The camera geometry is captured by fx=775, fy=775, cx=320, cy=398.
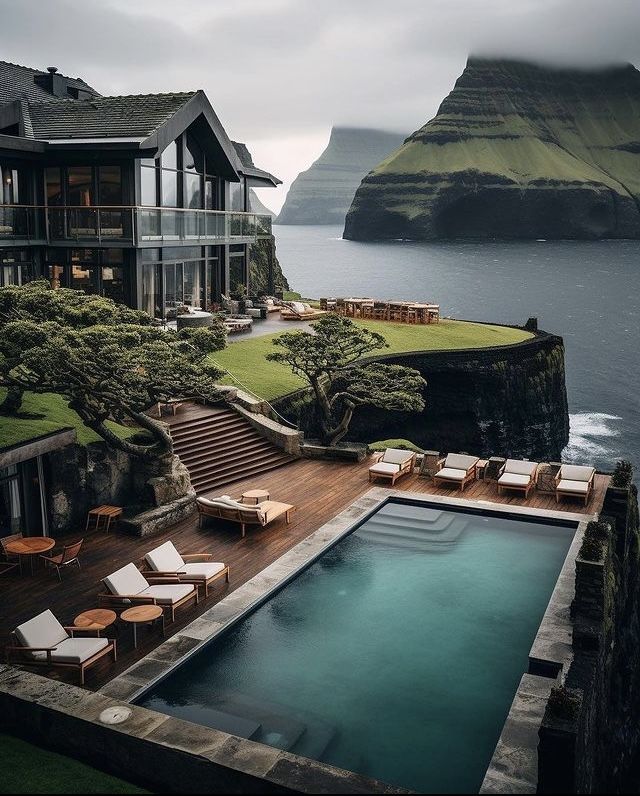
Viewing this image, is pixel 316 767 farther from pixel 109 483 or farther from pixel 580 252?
pixel 580 252

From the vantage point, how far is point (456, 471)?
67.8 feet

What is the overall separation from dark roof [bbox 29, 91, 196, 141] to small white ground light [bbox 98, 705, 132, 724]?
2439 centimetres

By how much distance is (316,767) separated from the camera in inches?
358

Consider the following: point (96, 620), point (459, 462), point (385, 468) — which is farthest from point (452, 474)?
point (96, 620)

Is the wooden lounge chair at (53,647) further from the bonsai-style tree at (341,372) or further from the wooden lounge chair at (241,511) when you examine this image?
the bonsai-style tree at (341,372)

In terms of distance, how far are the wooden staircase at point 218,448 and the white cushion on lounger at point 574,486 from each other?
7719 millimetres

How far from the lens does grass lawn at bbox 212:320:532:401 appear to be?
90.4 ft

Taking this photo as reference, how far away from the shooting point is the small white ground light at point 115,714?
9812mm

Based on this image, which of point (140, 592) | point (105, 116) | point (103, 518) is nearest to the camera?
point (140, 592)

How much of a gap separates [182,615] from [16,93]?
29470mm

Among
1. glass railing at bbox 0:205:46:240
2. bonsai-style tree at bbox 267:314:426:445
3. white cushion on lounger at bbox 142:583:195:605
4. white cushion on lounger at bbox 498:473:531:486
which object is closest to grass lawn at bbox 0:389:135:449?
white cushion on lounger at bbox 142:583:195:605

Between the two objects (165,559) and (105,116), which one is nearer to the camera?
(165,559)

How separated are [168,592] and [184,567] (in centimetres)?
108

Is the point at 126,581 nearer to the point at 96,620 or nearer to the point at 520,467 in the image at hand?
the point at 96,620
